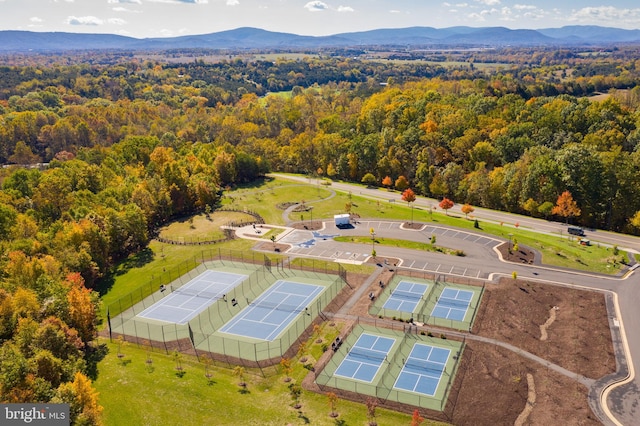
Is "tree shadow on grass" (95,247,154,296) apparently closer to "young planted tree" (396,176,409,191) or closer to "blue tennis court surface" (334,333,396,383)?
"blue tennis court surface" (334,333,396,383)

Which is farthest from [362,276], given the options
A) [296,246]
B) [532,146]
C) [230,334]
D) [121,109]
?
[121,109]

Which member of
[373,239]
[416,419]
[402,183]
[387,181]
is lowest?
[373,239]

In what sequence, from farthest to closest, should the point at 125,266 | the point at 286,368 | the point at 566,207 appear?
the point at 566,207, the point at 125,266, the point at 286,368

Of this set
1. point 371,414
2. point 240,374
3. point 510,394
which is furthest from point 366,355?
point 510,394

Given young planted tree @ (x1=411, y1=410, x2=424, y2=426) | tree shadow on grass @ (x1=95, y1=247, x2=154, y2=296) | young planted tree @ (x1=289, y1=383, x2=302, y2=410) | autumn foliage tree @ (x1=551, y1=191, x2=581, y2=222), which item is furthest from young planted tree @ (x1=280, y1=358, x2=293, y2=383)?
autumn foliage tree @ (x1=551, y1=191, x2=581, y2=222)

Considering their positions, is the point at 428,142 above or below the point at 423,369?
above

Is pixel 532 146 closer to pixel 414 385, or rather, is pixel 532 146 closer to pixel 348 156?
pixel 348 156

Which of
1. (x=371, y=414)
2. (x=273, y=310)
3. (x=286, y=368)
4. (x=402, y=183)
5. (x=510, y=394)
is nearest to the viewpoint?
(x=371, y=414)

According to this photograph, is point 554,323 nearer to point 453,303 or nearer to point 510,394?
point 453,303
